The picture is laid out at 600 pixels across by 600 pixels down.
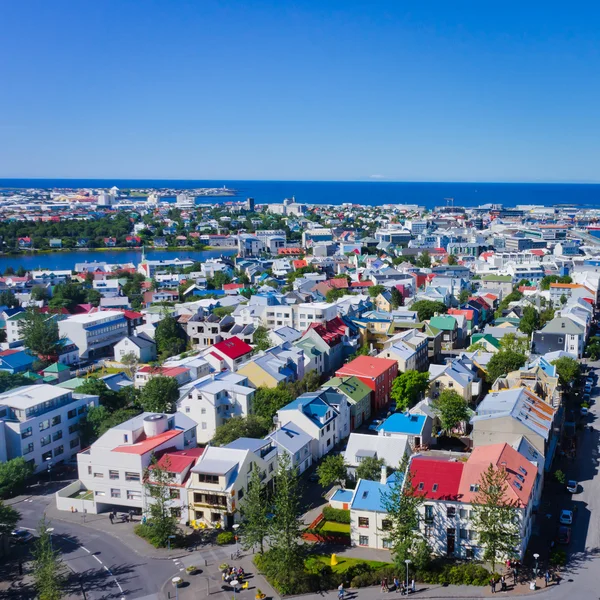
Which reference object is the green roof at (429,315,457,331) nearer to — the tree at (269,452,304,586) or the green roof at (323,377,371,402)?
the green roof at (323,377,371,402)

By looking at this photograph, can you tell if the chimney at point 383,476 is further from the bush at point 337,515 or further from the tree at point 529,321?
the tree at point 529,321

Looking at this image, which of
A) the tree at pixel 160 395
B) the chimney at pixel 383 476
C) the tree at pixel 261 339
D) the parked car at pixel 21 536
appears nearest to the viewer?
the parked car at pixel 21 536

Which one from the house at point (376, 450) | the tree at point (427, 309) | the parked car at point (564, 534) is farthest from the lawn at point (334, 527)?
the tree at point (427, 309)

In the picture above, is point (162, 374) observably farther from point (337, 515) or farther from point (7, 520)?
point (337, 515)

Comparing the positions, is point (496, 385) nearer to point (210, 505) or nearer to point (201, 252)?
point (210, 505)

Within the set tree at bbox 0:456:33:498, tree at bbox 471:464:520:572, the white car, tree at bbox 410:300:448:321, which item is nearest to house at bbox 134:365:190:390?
tree at bbox 0:456:33:498

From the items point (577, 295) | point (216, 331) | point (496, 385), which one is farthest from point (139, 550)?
point (577, 295)
